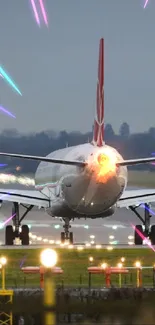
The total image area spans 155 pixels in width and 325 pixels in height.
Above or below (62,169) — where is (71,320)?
below

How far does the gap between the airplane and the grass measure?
5109 mm

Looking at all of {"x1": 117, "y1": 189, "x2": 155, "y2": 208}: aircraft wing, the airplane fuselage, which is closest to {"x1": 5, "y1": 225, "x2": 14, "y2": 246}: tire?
the airplane fuselage

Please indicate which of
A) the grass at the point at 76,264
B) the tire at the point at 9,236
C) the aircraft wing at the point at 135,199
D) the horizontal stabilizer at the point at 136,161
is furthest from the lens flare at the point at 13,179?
the grass at the point at 76,264

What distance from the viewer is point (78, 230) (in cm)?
7700

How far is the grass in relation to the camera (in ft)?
94.0

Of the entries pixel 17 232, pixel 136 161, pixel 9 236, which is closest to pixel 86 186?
pixel 136 161

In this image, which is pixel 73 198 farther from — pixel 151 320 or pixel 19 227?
pixel 151 320

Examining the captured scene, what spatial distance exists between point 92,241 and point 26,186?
27592mm

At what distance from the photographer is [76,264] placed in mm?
35125

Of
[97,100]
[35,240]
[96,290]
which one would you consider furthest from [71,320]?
[35,240]

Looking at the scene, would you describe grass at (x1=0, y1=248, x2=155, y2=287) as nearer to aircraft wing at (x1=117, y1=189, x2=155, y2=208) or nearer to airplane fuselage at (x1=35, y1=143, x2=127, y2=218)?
airplane fuselage at (x1=35, y1=143, x2=127, y2=218)

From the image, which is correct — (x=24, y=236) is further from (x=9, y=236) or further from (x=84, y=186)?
(x=84, y=186)

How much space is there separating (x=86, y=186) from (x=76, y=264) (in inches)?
580

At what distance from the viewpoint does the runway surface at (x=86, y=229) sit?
63.1 meters
